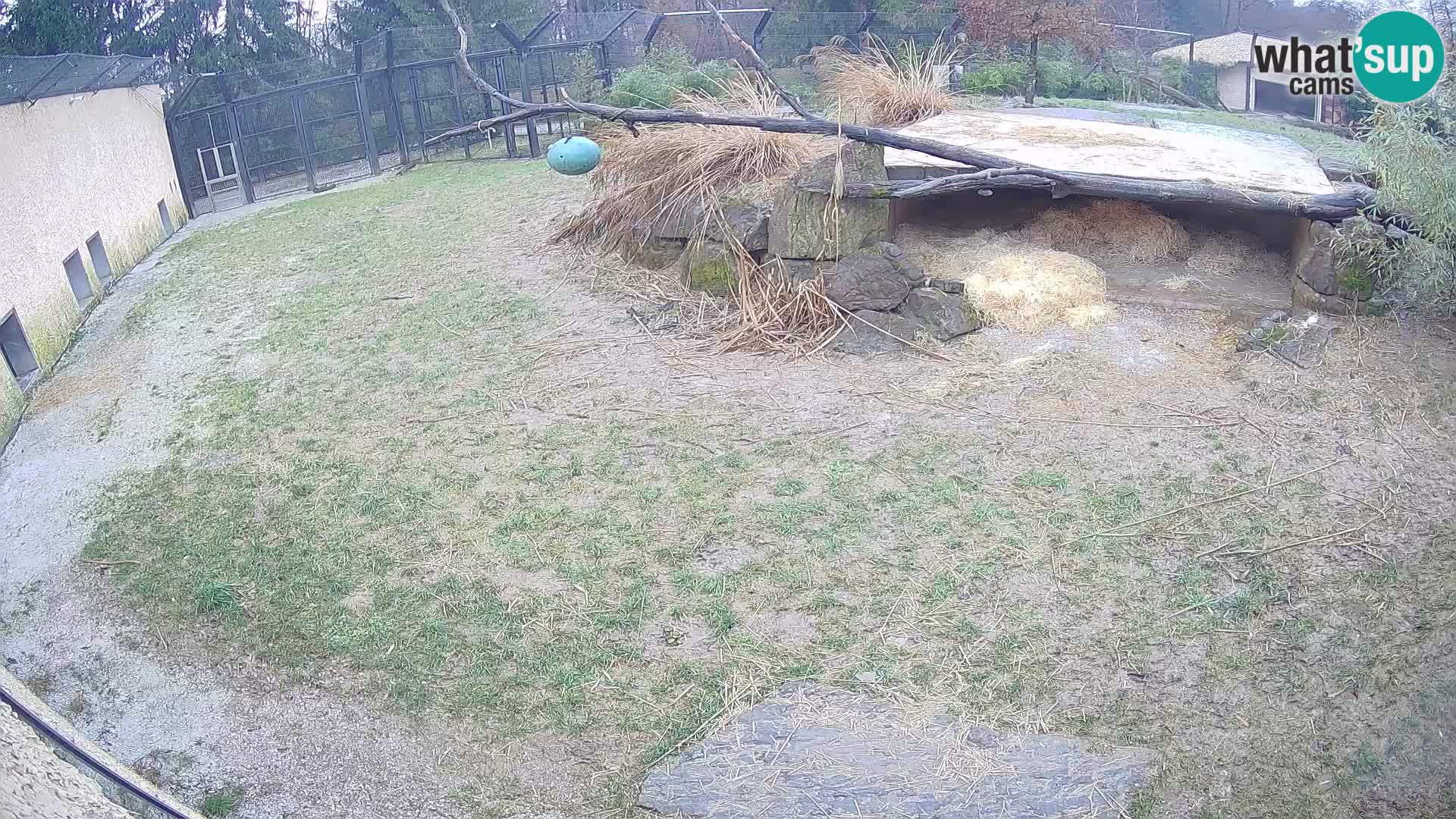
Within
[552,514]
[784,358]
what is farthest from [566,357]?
[552,514]

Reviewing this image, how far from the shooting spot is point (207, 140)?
13391 millimetres

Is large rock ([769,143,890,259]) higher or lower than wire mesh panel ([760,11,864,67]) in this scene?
lower

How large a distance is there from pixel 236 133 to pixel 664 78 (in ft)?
18.3

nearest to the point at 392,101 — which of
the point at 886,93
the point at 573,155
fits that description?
the point at 886,93

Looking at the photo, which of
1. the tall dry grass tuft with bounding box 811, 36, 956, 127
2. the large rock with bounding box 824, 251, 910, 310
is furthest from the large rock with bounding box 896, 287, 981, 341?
the tall dry grass tuft with bounding box 811, 36, 956, 127

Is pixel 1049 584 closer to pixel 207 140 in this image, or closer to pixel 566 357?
pixel 566 357

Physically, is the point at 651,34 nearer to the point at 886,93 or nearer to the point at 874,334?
the point at 886,93

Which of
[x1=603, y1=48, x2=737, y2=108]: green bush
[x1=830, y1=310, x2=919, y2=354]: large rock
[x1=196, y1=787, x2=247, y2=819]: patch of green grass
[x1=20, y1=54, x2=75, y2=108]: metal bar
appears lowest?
[x1=196, y1=787, x2=247, y2=819]: patch of green grass

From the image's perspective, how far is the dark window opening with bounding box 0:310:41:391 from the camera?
6809 mm

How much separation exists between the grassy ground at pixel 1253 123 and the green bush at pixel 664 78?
14.7ft

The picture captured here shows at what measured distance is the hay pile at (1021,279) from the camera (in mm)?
6367

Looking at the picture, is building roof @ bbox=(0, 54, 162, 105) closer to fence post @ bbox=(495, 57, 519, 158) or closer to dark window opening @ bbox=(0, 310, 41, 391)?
dark window opening @ bbox=(0, 310, 41, 391)

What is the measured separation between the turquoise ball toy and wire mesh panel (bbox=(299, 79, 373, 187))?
28.1 ft

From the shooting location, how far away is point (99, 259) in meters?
9.37
